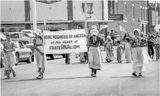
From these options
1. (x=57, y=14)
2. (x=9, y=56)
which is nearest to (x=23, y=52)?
(x=9, y=56)

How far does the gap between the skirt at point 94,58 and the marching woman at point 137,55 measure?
1.16 meters

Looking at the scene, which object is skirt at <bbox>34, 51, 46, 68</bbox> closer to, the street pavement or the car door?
the street pavement

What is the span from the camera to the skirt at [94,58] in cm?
1705

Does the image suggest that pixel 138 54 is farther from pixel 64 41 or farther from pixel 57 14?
pixel 57 14

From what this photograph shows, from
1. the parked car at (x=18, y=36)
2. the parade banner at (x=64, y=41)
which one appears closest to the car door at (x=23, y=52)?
the parked car at (x=18, y=36)

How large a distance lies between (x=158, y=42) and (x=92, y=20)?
24148mm

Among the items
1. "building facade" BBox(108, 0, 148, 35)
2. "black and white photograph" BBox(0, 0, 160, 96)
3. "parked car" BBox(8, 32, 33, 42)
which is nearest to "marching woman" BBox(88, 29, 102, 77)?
"black and white photograph" BBox(0, 0, 160, 96)

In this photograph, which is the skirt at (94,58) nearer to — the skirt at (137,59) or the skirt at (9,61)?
the skirt at (137,59)

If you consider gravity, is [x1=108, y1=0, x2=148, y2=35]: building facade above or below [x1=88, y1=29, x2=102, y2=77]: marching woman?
above

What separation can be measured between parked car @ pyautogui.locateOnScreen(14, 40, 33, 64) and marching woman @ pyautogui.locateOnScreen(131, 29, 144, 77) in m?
10.7

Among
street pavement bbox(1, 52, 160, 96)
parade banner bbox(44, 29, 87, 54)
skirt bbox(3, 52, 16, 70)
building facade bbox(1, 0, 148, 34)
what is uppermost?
building facade bbox(1, 0, 148, 34)

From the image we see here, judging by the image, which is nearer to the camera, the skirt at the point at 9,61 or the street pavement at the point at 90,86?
the street pavement at the point at 90,86

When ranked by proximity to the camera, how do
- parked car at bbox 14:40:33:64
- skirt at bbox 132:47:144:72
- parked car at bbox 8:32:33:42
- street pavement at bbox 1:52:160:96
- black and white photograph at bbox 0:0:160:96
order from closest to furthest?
1. street pavement at bbox 1:52:160:96
2. black and white photograph at bbox 0:0:160:96
3. skirt at bbox 132:47:144:72
4. parked car at bbox 14:40:33:64
5. parked car at bbox 8:32:33:42

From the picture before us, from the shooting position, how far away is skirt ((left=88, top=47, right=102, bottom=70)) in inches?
671
